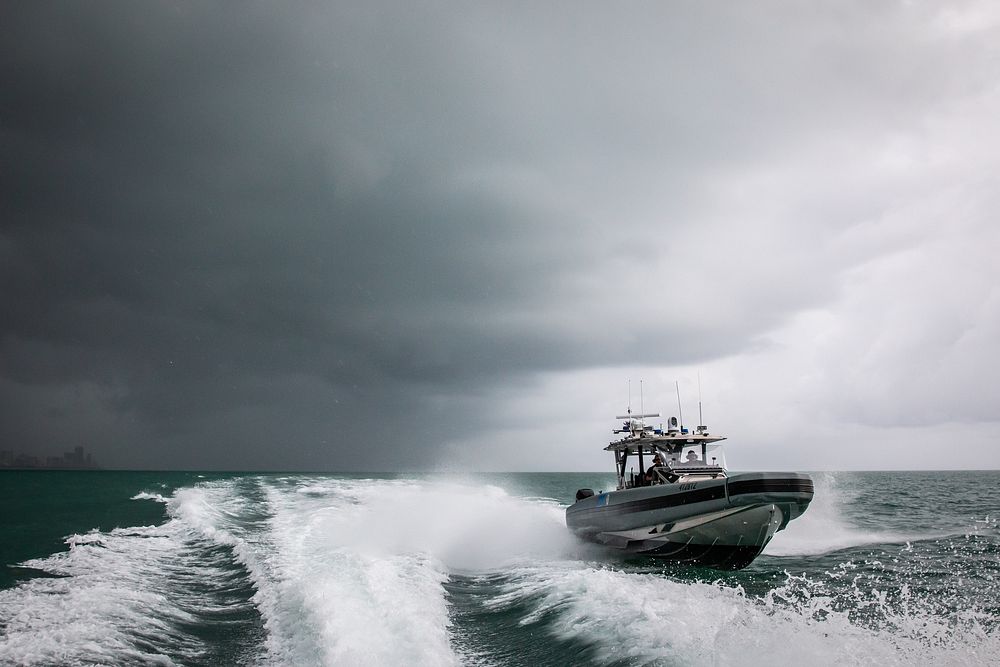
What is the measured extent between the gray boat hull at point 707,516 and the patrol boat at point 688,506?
3 centimetres

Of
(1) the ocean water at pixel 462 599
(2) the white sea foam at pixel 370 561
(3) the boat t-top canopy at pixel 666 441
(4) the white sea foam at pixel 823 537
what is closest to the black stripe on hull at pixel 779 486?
(1) the ocean water at pixel 462 599

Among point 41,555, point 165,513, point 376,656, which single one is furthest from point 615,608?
point 165,513

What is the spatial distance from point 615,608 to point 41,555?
18099mm

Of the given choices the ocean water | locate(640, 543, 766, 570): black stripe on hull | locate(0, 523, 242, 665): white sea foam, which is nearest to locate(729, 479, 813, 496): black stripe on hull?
locate(640, 543, 766, 570): black stripe on hull

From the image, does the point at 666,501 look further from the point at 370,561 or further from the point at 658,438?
the point at 370,561

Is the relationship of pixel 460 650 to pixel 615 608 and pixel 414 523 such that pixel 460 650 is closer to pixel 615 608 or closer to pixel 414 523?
pixel 615 608

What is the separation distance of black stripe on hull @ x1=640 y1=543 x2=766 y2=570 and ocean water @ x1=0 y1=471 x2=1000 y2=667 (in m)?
0.37

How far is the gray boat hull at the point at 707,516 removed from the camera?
16.9 m

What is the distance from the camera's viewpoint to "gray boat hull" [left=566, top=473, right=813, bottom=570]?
16.9 m

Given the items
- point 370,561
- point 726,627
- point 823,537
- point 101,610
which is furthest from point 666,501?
point 101,610

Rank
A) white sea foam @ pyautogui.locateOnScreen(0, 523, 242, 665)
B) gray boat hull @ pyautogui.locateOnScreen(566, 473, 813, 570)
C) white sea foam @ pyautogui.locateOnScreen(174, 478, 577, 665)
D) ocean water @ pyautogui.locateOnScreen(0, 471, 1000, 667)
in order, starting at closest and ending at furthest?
ocean water @ pyautogui.locateOnScreen(0, 471, 1000, 667) → white sea foam @ pyautogui.locateOnScreen(0, 523, 242, 665) → white sea foam @ pyautogui.locateOnScreen(174, 478, 577, 665) → gray boat hull @ pyautogui.locateOnScreen(566, 473, 813, 570)

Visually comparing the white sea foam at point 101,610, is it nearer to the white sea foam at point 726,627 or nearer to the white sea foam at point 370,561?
the white sea foam at point 370,561

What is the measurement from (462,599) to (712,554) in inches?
341

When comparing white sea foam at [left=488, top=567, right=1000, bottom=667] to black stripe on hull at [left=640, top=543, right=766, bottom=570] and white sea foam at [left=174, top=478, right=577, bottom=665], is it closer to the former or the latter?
black stripe on hull at [left=640, top=543, right=766, bottom=570]
